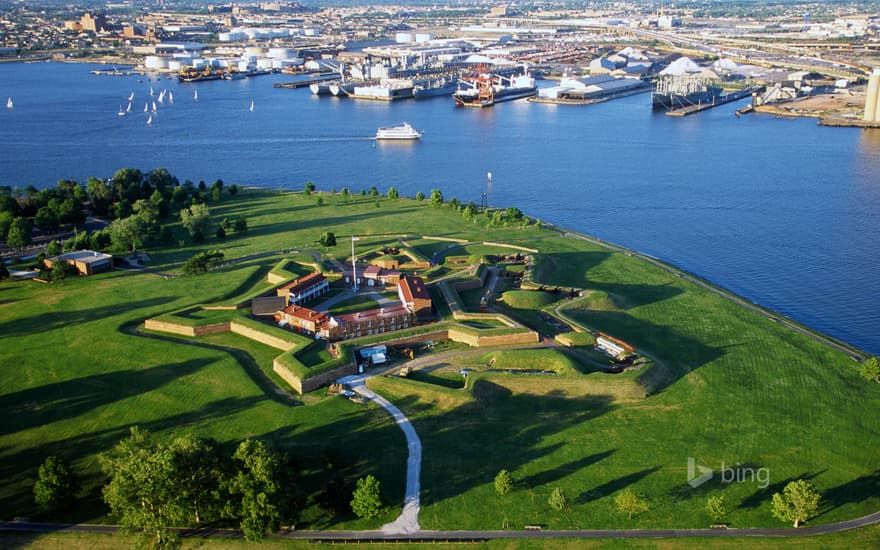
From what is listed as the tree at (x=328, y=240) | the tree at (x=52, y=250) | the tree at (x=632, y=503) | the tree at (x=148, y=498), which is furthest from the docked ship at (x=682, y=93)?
the tree at (x=148, y=498)

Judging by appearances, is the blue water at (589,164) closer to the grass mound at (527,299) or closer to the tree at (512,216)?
the tree at (512,216)

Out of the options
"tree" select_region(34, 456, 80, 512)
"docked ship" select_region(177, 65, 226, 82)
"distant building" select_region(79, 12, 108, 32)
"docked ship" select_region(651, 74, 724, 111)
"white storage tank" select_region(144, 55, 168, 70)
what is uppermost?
"distant building" select_region(79, 12, 108, 32)

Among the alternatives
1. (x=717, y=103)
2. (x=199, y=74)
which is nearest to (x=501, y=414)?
(x=717, y=103)

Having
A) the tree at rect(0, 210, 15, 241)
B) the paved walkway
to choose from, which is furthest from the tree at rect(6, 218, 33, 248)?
the paved walkway

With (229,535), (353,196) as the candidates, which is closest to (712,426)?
(229,535)

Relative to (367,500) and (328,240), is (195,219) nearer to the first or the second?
(328,240)

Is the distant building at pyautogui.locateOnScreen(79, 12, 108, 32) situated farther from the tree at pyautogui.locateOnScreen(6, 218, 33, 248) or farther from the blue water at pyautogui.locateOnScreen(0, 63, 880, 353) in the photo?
the tree at pyautogui.locateOnScreen(6, 218, 33, 248)
